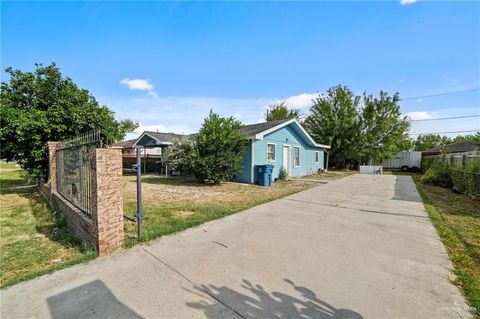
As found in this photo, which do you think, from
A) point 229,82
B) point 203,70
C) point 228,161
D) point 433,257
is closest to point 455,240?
point 433,257

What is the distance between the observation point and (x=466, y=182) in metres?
8.98

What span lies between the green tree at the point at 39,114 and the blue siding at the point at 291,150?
7.64 metres

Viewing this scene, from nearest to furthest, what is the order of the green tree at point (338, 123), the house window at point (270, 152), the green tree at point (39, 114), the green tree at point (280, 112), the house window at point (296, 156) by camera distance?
the green tree at point (39, 114) < the house window at point (270, 152) < the house window at point (296, 156) < the green tree at point (338, 123) < the green tree at point (280, 112)

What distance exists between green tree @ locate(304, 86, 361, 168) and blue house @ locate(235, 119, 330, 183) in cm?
551

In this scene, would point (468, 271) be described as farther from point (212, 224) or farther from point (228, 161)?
point (228, 161)

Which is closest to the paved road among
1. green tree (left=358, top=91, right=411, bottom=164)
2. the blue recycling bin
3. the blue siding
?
the blue recycling bin

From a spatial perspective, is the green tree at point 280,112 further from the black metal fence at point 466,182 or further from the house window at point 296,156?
the black metal fence at point 466,182

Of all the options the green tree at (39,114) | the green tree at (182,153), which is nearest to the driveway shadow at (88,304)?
the green tree at (39,114)

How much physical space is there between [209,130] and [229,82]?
22.2ft

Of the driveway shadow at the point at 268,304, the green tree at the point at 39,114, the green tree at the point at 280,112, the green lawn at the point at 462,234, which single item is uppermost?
the green tree at the point at 280,112

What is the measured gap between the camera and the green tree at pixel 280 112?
115 ft

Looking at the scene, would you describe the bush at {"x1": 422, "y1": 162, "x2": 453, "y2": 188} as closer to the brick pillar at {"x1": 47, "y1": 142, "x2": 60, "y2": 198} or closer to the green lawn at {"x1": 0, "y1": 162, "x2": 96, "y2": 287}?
the green lawn at {"x1": 0, "y1": 162, "x2": 96, "y2": 287}

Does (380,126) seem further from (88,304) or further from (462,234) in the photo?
(88,304)

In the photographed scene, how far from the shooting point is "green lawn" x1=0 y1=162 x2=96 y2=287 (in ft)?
10.8
